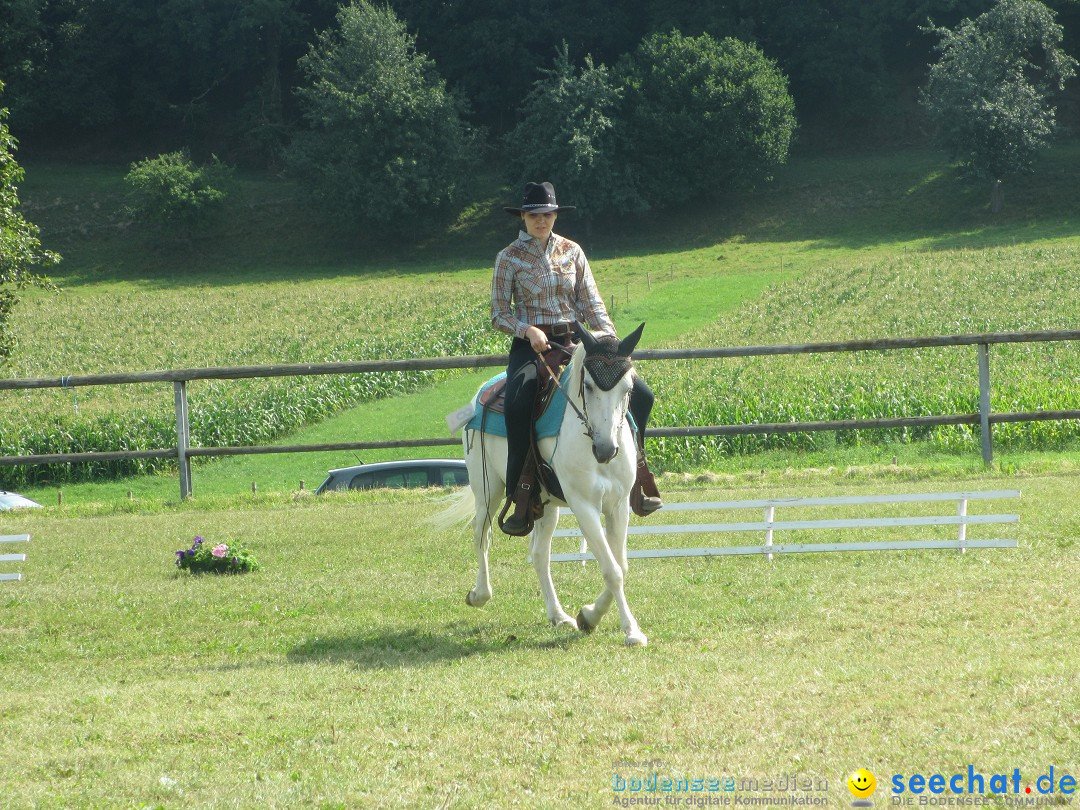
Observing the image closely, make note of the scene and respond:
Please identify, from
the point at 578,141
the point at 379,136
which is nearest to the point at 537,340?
the point at 578,141

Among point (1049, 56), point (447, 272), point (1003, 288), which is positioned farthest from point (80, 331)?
point (1049, 56)

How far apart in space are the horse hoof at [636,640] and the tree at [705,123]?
202ft

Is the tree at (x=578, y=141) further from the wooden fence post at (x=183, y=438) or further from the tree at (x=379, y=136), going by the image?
the wooden fence post at (x=183, y=438)

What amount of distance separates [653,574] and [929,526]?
117 inches

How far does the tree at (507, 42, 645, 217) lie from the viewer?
65.2 m

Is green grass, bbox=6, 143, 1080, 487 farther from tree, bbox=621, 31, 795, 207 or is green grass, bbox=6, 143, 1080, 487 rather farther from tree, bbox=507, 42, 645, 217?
tree, bbox=507, 42, 645, 217

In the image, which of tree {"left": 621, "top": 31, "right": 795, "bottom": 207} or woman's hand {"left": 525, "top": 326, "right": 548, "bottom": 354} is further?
tree {"left": 621, "top": 31, "right": 795, "bottom": 207}

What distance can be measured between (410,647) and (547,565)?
1.13 metres

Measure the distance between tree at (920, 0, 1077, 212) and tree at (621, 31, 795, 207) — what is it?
9.20 meters

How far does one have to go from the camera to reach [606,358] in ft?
23.0

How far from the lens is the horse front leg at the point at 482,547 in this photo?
8.31 metres

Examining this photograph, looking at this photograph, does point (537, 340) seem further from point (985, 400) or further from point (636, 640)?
point (985, 400)

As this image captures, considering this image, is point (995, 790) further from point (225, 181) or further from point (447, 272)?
point (225, 181)

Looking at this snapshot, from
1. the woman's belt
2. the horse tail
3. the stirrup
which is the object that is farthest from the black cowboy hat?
the horse tail
